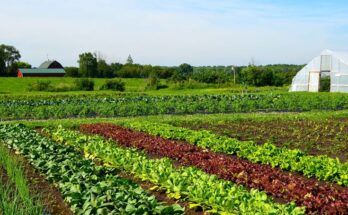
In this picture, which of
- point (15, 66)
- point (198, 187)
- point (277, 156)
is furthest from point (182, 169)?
point (15, 66)

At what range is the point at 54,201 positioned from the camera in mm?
7660

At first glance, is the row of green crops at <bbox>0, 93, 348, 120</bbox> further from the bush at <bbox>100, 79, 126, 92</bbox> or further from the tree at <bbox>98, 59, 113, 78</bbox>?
the tree at <bbox>98, 59, 113, 78</bbox>

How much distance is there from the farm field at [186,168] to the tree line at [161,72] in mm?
32313

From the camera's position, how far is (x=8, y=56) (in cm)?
7525

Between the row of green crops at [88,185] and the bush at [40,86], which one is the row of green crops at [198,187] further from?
the bush at [40,86]

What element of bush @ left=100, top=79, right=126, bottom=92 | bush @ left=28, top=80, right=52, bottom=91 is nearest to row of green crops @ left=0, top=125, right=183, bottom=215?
bush @ left=100, top=79, right=126, bottom=92

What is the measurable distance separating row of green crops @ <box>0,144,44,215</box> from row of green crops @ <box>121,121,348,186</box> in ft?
16.1

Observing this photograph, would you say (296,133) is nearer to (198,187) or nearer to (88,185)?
(198,187)

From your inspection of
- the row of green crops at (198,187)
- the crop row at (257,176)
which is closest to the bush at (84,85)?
the crop row at (257,176)

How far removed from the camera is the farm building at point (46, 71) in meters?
73.7

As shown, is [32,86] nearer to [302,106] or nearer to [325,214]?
[302,106]

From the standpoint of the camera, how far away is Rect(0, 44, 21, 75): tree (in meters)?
69.5

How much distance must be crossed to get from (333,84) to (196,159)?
25440mm

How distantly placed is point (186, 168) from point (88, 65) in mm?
56625
